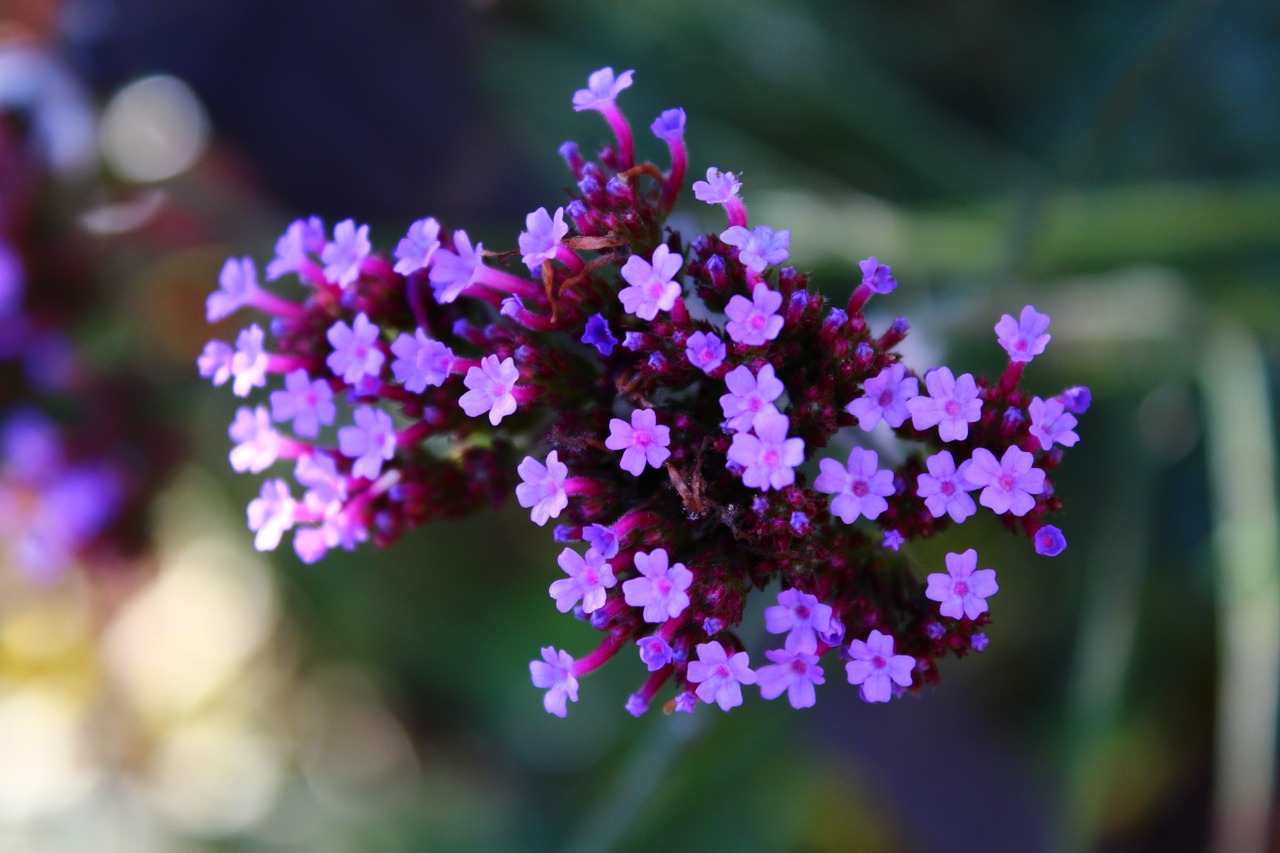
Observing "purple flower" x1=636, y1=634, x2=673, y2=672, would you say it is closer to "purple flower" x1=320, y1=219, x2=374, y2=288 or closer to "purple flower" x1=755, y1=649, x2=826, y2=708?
"purple flower" x1=755, y1=649, x2=826, y2=708

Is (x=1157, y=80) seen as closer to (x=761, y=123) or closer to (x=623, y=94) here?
(x=761, y=123)

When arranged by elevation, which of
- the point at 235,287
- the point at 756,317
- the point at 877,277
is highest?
the point at 877,277

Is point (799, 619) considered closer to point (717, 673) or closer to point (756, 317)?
point (717, 673)

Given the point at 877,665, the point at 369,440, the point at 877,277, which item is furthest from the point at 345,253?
the point at 877,665

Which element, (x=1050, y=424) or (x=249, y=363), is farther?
(x=249, y=363)

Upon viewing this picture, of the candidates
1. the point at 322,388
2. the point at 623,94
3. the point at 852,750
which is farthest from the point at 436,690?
the point at 322,388
